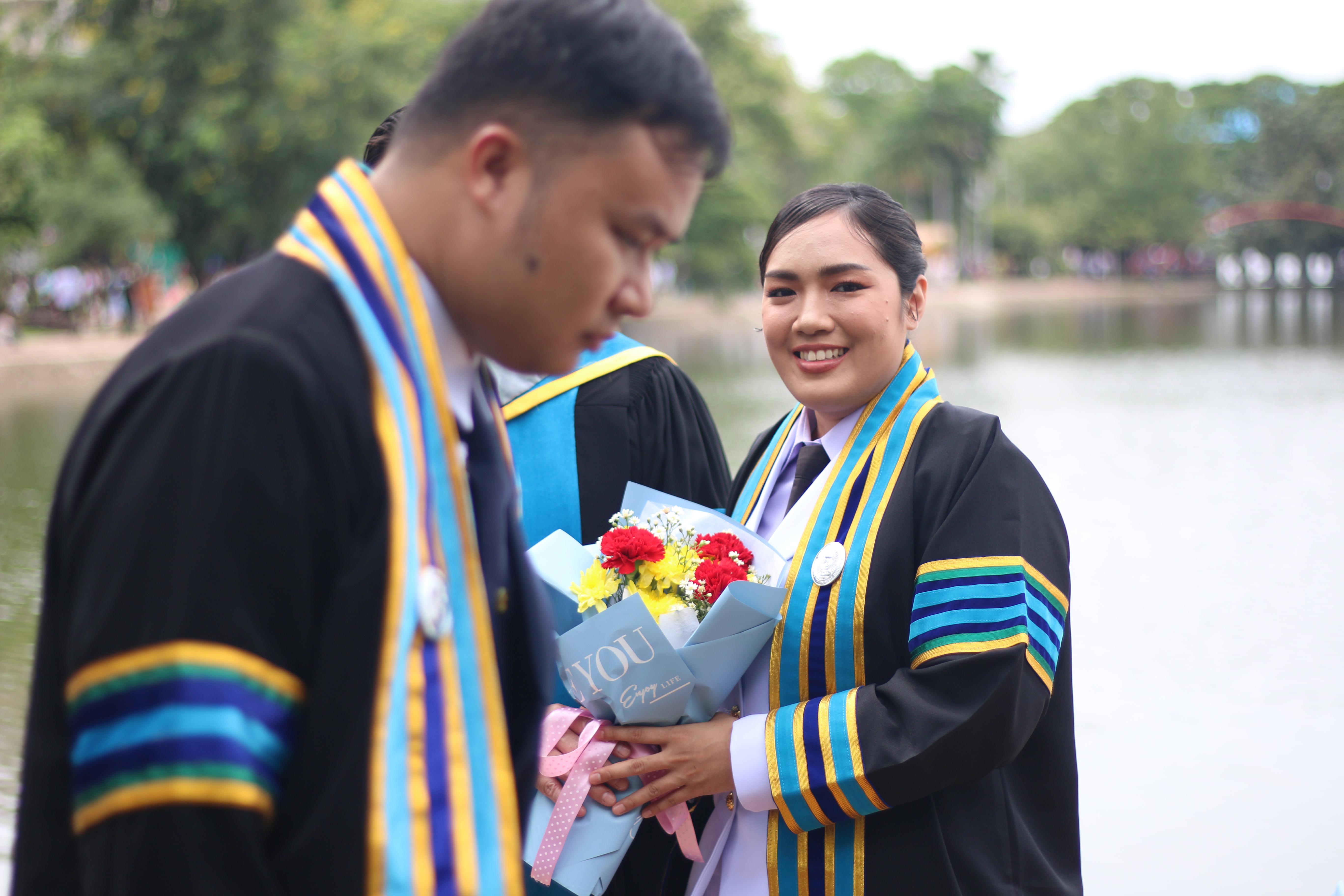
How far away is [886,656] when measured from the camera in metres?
2.14

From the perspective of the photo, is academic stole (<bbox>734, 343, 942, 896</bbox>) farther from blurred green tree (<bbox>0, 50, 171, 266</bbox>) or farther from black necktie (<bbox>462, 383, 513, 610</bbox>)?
blurred green tree (<bbox>0, 50, 171, 266</bbox>)

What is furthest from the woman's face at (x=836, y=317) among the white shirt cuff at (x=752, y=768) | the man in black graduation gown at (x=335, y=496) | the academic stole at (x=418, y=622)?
the academic stole at (x=418, y=622)

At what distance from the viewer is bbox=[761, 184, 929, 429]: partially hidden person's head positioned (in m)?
2.32

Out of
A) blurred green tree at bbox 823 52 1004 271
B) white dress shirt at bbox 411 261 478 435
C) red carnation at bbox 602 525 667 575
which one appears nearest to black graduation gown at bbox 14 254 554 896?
white dress shirt at bbox 411 261 478 435

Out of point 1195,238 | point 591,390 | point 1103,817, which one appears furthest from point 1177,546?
point 1195,238

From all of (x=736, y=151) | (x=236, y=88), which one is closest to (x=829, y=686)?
(x=236, y=88)

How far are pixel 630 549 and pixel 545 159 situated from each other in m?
1.19

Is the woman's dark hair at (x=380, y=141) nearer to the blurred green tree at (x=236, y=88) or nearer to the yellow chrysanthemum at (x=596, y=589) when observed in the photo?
the yellow chrysanthemum at (x=596, y=589)

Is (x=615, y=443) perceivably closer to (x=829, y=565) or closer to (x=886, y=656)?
(x=829, y=565)

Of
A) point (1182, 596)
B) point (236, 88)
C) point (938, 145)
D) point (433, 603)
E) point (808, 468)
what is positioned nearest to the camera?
point (433, 603)

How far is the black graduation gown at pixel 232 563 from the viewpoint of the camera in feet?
3.09

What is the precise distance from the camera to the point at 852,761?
206cm

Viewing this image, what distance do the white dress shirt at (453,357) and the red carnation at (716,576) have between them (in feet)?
3.26

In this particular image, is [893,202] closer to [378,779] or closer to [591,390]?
[591,390]
